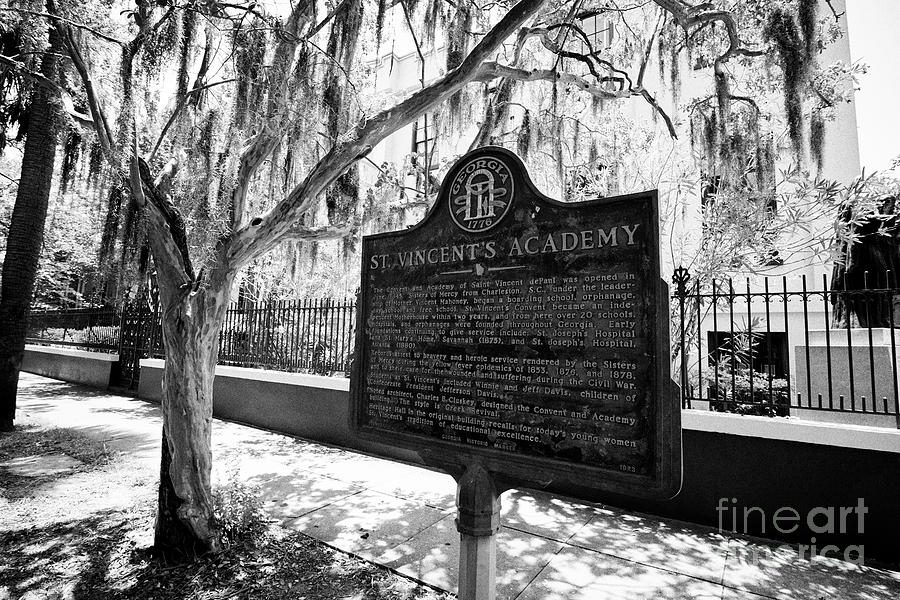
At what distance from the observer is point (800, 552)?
14.1 ft

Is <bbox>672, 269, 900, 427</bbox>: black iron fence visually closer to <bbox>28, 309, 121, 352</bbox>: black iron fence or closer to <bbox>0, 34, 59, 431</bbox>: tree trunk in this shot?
<bbox>0, 34, 59, 431</bbox>: tree trunk

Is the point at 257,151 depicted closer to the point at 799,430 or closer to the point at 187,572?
the point at 187,572

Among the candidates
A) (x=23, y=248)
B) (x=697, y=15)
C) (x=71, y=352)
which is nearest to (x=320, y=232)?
(x=697, y=15)

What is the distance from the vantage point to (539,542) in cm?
446

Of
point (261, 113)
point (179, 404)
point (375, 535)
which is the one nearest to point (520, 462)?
point (375, 535)

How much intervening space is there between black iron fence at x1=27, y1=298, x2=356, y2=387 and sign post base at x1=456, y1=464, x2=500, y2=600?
5.43m

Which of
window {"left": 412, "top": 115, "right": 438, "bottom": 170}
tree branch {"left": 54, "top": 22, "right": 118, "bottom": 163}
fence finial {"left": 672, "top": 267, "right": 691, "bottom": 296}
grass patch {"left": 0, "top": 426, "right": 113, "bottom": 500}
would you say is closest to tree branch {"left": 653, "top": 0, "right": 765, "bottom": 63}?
fence finial {"left": 672, "top": 267, "right": 691, "bottom": 296}

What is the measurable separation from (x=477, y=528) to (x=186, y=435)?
104 inches

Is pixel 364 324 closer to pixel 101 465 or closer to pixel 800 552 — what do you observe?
pixel 800 552

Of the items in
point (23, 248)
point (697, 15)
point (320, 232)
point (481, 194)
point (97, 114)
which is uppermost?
point (697, 15)

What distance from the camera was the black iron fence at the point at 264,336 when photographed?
870cm

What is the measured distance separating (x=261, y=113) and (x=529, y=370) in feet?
10.0

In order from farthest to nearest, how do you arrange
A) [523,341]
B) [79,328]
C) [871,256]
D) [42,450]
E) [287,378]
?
[79,328]
[287,378]
[42,450]
[871,256]
[523,341]

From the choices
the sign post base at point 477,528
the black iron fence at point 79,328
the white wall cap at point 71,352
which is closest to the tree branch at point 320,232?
the sign post base at point 477,528
